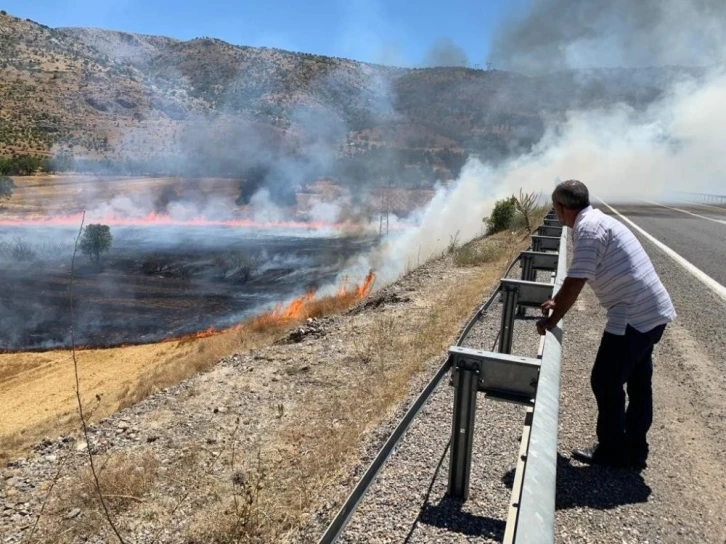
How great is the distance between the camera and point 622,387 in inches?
126

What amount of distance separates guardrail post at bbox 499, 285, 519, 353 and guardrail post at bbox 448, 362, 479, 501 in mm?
1515

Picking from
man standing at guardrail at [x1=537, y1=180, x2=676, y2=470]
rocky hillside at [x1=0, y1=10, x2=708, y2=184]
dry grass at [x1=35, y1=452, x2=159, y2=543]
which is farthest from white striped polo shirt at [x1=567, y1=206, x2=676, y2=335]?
rocky hillside at [x1=0, y1=10, x2=708, y2=184]

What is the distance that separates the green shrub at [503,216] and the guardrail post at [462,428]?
16539 mm

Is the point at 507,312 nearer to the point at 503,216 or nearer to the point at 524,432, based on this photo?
the point at 524,432

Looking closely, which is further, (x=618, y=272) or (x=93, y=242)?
(x=93, y=242)

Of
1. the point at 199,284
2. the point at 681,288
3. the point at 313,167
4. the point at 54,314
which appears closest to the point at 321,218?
the point at 313,167

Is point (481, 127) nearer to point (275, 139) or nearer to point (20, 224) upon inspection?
point (275, 139)

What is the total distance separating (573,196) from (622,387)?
3.92 ft

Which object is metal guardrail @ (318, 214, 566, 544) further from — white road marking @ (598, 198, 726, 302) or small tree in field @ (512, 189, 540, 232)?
small tree in field @ (512, 189, 540, 232)

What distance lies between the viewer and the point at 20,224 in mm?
43031

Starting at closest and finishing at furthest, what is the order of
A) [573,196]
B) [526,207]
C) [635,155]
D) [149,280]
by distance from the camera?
[573,196]
[526,207]
[149,280]
[635,155]

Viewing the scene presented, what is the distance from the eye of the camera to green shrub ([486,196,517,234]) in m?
18.9

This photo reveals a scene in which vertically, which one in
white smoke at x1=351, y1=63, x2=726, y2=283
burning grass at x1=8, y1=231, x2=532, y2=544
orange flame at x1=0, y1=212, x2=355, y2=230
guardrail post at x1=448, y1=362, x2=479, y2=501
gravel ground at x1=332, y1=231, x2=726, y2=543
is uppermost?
white smoke at x1=351, y1=63, x2=726, y2=283

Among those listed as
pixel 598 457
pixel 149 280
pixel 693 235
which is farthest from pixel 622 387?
pixel 149 280
